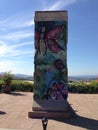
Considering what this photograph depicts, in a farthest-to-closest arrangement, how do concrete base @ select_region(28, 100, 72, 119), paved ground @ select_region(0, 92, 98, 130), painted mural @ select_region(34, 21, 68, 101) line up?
painted mural @ select_region(34, 21, 68, 101)
concrete base @ select_region(28, 100, 72, 119)
paved ground @ select_region(0, 92, 98, 130)

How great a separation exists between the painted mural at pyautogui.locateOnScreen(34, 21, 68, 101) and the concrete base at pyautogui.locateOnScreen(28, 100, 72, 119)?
0.22 m

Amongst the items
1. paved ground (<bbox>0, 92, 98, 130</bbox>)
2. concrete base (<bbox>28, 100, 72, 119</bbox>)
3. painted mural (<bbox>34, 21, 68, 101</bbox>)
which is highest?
painted mural (<bbox>34, 21, 68, 101</bbox>)

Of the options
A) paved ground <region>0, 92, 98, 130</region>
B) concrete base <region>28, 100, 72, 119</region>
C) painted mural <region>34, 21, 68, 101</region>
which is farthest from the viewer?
painted mural <region>34, 21, 68, 101</region>

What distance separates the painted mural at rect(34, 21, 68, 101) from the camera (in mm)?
12867

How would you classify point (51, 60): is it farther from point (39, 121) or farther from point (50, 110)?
point (39, 121)

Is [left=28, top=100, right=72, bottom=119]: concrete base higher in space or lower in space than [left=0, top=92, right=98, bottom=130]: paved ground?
higher

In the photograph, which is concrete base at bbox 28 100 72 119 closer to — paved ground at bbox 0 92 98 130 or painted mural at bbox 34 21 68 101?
painted mural at bbox 34 21 68 101

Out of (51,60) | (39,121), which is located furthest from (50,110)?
(51,60)

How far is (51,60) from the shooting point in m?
12.9

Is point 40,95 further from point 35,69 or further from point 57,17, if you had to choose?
point 57,17

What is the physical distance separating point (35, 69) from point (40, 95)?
1126 millimetres

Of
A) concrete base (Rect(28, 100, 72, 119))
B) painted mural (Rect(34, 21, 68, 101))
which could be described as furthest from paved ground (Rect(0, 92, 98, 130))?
painted mural (Rect(34, 21, 68, 101))

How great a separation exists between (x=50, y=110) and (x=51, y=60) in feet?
6.88

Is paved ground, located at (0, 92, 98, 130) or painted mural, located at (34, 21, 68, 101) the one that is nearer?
paved ground, located at (0, 92, 98, 130)
